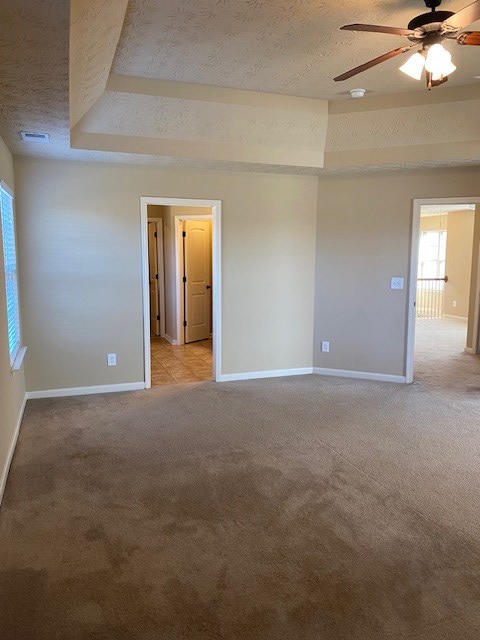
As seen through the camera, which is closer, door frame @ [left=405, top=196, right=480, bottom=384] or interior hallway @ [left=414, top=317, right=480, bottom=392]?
door frame @ [left=405, top=196, right=480, bottom=384]

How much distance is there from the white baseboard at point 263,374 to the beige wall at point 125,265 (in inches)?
2.3

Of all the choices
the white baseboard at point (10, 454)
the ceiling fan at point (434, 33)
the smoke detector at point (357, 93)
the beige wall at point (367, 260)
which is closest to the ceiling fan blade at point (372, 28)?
the ceiling fan at point (434, 33)

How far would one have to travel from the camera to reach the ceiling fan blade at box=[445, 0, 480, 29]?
2137mm

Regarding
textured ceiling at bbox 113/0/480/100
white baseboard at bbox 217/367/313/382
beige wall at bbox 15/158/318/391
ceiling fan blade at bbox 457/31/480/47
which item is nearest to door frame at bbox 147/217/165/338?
beige wall at bbox 15/158/318/391

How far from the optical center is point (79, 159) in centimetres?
450

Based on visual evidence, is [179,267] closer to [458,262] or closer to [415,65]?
[415,65]

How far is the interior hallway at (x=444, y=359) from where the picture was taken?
213 inches

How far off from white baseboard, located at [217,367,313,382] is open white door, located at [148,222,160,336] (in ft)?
10.3

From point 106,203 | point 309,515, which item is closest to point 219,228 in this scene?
point 106,203

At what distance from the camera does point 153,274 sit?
818 centimetres

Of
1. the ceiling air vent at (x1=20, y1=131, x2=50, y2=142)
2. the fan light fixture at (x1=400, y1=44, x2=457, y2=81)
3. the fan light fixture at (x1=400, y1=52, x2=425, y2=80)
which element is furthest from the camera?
the ceiling air vent at (x1=20, y1=131, x2=50, y2=142)

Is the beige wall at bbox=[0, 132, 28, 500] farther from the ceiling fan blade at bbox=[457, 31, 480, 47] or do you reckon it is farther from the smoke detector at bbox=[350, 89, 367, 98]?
the ceiling fan blade at bbox=[457, 31, 480, 47]

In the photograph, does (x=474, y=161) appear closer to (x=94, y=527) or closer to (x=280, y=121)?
(x=280, y=121)

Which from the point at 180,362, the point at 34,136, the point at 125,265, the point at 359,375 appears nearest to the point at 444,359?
the point at 359,375
